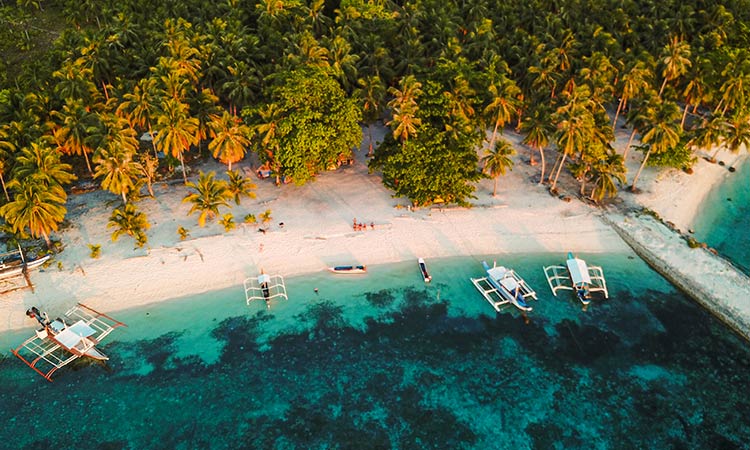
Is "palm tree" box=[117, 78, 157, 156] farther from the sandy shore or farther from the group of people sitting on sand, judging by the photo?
the group of people sitting on sand

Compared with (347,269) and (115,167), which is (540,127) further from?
(115,167)

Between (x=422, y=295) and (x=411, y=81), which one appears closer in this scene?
(x=422, y=295)

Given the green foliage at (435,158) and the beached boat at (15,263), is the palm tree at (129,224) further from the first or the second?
the green foliage at (435,158)

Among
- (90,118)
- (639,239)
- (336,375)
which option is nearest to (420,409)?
(336,375)

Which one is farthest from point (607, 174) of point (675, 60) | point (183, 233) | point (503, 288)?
point (183, 233)

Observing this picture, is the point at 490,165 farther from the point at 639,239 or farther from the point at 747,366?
the point at 747,366

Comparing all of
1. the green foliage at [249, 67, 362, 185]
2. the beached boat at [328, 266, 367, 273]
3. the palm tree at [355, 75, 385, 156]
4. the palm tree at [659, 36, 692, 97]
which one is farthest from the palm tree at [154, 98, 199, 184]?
the palm tree at [659, 36, 692, 97]

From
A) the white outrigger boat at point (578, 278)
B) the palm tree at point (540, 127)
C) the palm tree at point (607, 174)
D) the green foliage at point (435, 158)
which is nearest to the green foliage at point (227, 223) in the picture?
the green foliage at point (435, 158)
